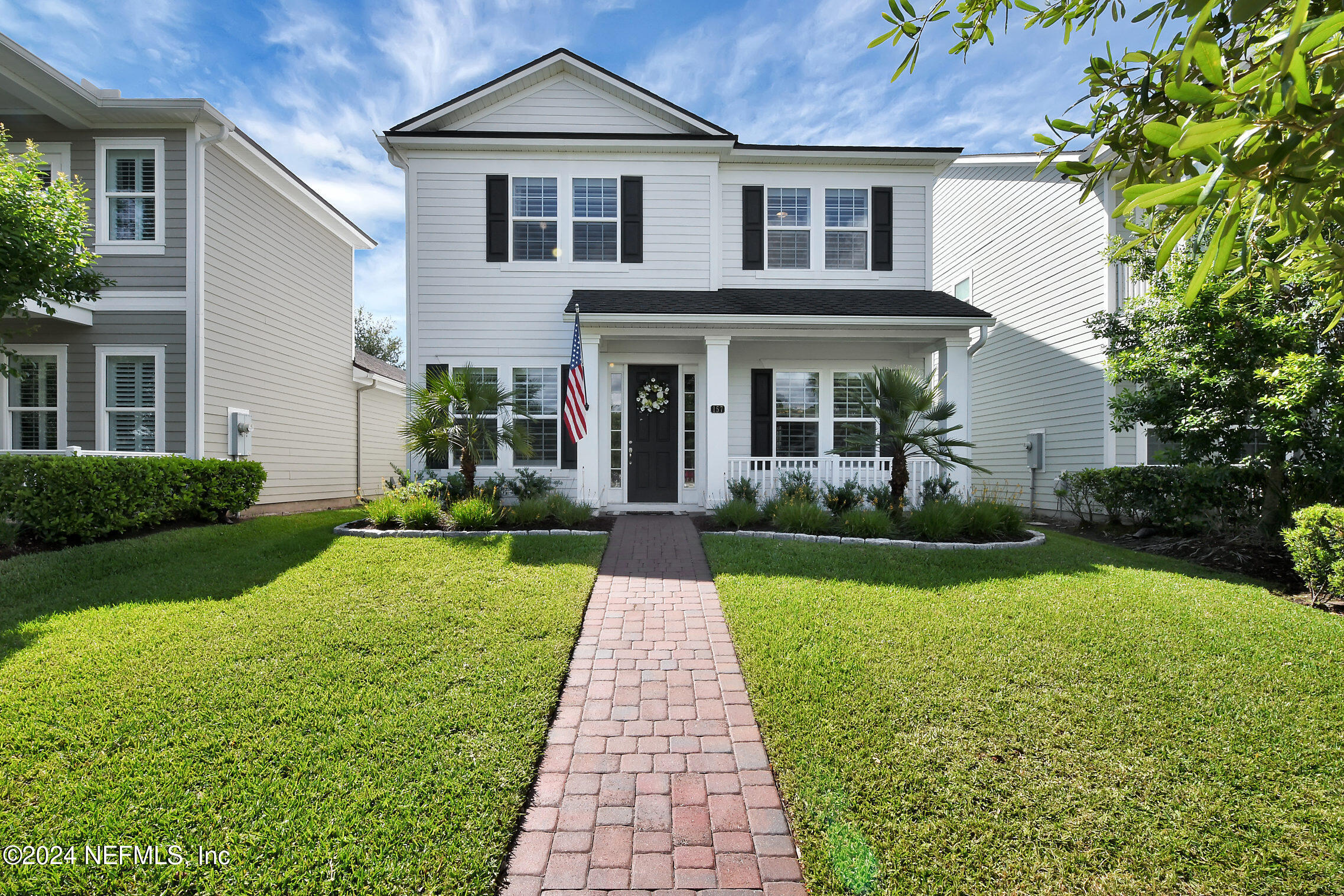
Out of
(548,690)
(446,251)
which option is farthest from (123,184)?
(548,690)

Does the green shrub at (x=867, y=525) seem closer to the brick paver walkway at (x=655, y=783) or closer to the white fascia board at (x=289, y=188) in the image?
the brick paver walkway at (x=655, y=783)

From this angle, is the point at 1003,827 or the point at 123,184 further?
the point at 123,184

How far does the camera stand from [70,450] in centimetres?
820

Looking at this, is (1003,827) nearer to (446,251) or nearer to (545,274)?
(545,274)

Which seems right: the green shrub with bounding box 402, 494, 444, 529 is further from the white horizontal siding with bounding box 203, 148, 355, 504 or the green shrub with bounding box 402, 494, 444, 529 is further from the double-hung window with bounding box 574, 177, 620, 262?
the double-hung window with bounding box 574, 177, 620, 262

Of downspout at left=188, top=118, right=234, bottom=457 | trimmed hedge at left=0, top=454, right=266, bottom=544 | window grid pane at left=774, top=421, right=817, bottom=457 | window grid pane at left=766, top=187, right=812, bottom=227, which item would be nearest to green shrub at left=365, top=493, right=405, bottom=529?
trimmed hedge at left=0, top=454, right=266, bottom=544

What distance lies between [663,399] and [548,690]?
714cm

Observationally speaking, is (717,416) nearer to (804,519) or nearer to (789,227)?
(804,519)

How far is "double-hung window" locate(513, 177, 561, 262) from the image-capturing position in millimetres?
9961

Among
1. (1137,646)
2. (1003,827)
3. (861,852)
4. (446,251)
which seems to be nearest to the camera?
(861,852)

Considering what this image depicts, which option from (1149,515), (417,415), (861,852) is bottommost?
(861,852)

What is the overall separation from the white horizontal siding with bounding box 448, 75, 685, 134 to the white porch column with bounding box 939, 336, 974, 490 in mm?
6222

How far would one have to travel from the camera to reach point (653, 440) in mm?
10070

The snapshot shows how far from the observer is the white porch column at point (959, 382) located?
9.01 meters
